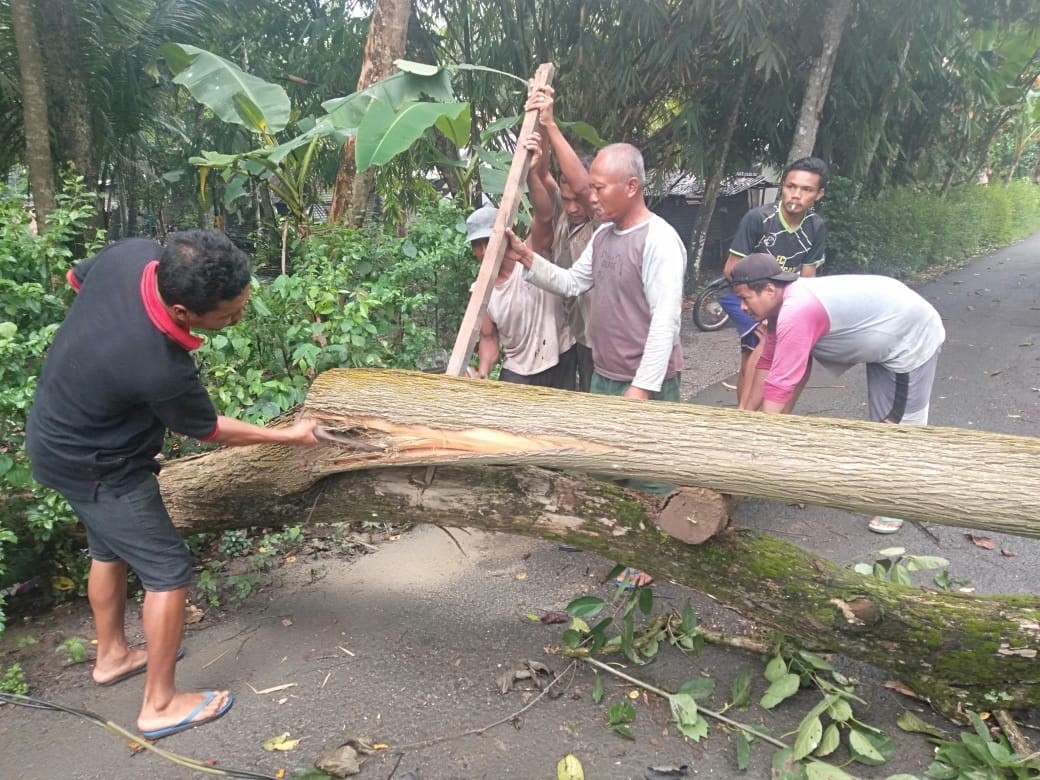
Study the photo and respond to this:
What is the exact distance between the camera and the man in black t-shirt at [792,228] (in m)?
3.78

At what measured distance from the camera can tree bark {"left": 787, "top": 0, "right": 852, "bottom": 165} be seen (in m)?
7.80

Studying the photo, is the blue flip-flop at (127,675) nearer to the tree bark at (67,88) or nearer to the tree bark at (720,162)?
the tree bark at (67,88)

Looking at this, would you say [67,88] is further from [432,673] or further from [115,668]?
[432,673]

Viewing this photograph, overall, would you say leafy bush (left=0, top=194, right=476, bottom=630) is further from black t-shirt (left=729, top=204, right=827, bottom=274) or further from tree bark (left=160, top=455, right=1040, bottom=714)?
black t-shirt (left=729, top=204, right=827, bottom=274)

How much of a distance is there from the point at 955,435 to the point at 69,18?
7.22 m

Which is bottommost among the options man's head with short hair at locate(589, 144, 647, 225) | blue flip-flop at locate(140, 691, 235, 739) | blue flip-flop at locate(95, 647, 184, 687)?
blue flip-flop at locate(95, 647, 184, 687)

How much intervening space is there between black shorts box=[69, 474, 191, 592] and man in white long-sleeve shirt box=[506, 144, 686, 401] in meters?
1.67

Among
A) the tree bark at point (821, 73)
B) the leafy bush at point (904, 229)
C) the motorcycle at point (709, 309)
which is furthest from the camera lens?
the leafy bush at point (904, 229)

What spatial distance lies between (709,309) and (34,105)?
22.2 ft

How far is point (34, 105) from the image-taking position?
15.4ft

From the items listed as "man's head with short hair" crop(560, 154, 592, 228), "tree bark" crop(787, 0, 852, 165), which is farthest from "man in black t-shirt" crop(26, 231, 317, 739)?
"tree bark" crop(787, 0, 852, 165)

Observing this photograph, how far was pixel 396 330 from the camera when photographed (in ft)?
12.4

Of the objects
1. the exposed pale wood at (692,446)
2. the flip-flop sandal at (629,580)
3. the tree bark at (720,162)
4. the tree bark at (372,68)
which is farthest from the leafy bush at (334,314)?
the tree bark at (720,162)

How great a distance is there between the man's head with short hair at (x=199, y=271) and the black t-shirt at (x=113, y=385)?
0.27 ft
